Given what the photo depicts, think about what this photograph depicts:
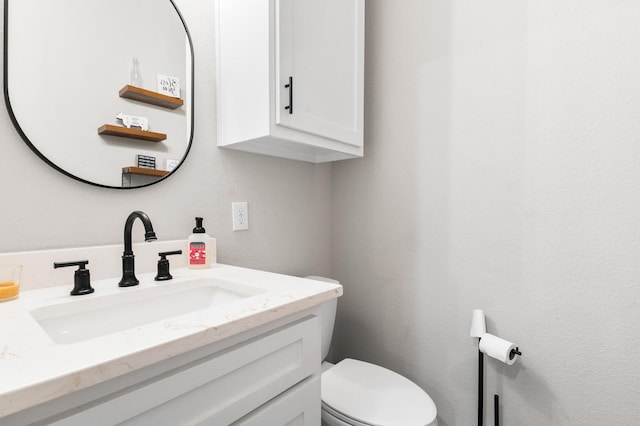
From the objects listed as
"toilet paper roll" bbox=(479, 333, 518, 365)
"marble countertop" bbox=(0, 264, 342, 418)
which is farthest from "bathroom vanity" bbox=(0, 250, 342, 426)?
"toilet paper roll" bbox=(479, 333, 518, 365)

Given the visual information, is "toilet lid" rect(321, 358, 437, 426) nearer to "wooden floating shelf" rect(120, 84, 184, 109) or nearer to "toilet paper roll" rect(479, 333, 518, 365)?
"toilet paper roll" rect(479, 333, 518, 365)

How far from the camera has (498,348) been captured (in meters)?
1.09

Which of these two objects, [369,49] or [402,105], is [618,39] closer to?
[402,105]

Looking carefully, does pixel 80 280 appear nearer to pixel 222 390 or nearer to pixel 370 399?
pixel 222 390

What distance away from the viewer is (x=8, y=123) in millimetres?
796

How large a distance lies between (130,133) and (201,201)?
31 cm

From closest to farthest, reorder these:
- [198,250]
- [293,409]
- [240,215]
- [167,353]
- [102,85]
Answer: [167,353] → [293,409] → [102,85] → [198,250] → [240,215]

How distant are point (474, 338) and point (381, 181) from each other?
744 mm

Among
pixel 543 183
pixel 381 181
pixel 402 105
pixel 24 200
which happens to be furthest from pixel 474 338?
pixel 24 200

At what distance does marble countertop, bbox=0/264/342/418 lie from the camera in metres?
0.38

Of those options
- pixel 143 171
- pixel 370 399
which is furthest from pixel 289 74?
pixel 370 399

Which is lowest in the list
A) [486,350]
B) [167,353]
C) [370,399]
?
[370,399]

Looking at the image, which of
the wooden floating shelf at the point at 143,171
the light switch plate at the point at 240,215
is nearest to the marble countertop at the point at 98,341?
the wooden floating shelf at the point at 143,171

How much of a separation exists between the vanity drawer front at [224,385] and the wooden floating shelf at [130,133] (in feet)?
2.40
